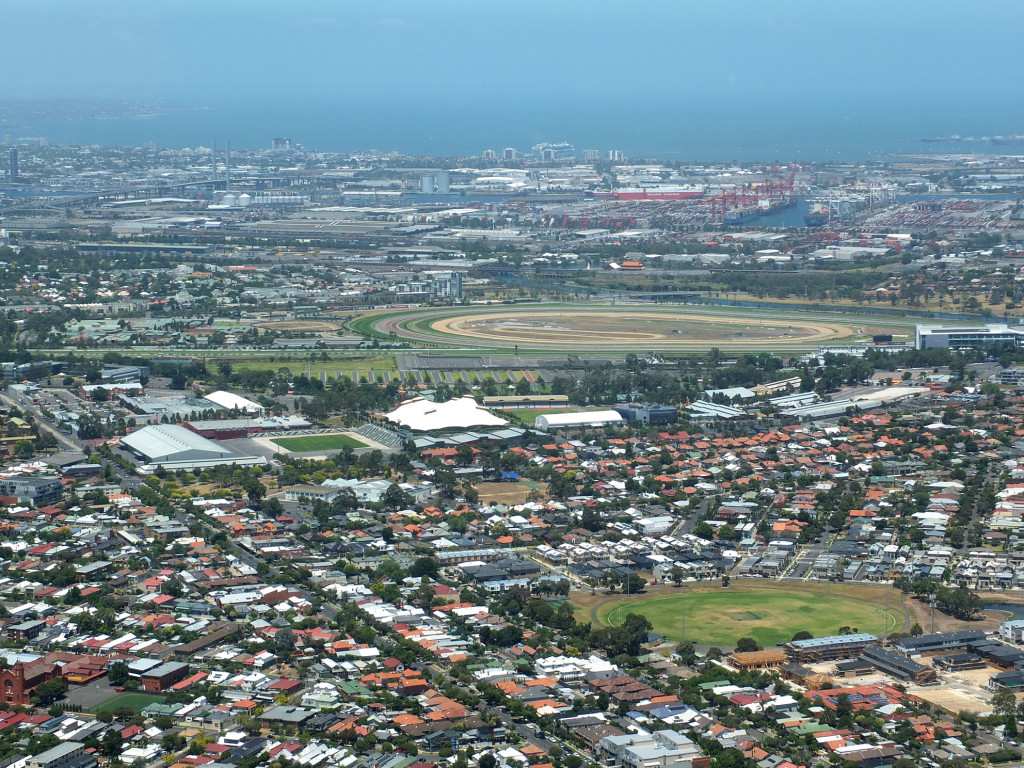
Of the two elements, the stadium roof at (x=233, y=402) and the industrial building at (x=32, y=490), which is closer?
the industrial building at (x=32, y=490)

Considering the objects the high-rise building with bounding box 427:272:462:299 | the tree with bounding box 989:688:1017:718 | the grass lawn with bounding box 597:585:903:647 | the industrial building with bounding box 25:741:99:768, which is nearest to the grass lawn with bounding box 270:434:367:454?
the grass lawn with bounding box 597:585:903:647

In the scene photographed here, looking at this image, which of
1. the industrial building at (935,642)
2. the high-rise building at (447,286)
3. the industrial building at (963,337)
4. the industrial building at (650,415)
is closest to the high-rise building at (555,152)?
the high-rise building at (447,286)

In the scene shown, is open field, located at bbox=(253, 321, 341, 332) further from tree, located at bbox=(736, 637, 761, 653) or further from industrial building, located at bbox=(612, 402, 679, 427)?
tree, located at bbox=(736, 637, 761, 653)

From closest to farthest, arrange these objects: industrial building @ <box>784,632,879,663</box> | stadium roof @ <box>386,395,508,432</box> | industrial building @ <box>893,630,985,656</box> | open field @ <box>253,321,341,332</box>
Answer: industrial building @ <box>784,632,879,663</box>
industrial building @ <box>893,630,985,656</box>
stadium roof @ <box>386,395,508,432</box>
open field @ <box>253,321,341,332</box>

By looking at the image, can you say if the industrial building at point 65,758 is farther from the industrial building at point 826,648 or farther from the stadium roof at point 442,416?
the stadium roof at point 442,416

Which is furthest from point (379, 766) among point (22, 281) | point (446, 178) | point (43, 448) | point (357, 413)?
point (446, 178)

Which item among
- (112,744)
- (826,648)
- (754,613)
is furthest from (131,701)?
(754,613)
